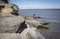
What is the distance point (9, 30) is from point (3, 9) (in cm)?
1418

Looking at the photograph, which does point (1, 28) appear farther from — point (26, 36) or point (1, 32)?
point (26, 36)

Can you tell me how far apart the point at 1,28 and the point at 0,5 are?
1489cm

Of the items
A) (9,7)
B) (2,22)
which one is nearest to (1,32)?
(2,22)

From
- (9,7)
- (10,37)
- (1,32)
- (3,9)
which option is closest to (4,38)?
(10,37)

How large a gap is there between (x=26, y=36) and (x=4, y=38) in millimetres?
1213

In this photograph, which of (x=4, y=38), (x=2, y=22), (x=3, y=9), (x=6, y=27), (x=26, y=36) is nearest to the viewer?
(x=4, y=38)

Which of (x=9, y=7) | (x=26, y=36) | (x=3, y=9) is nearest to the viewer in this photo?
(x=26, y=36)

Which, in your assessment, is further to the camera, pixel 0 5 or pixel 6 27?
pixel 0 5

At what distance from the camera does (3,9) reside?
21.9 m

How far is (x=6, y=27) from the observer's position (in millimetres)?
8312

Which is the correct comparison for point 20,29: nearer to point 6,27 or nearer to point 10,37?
point 6,27

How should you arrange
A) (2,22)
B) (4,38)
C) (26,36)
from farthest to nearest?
1. (2,22)
2. (26,36)
3. (4,38)

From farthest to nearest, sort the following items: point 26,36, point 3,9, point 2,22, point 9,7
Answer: point 9,7 < point 3,9 < point 2,22 < point 26,36

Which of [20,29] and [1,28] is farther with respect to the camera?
[20,29]
